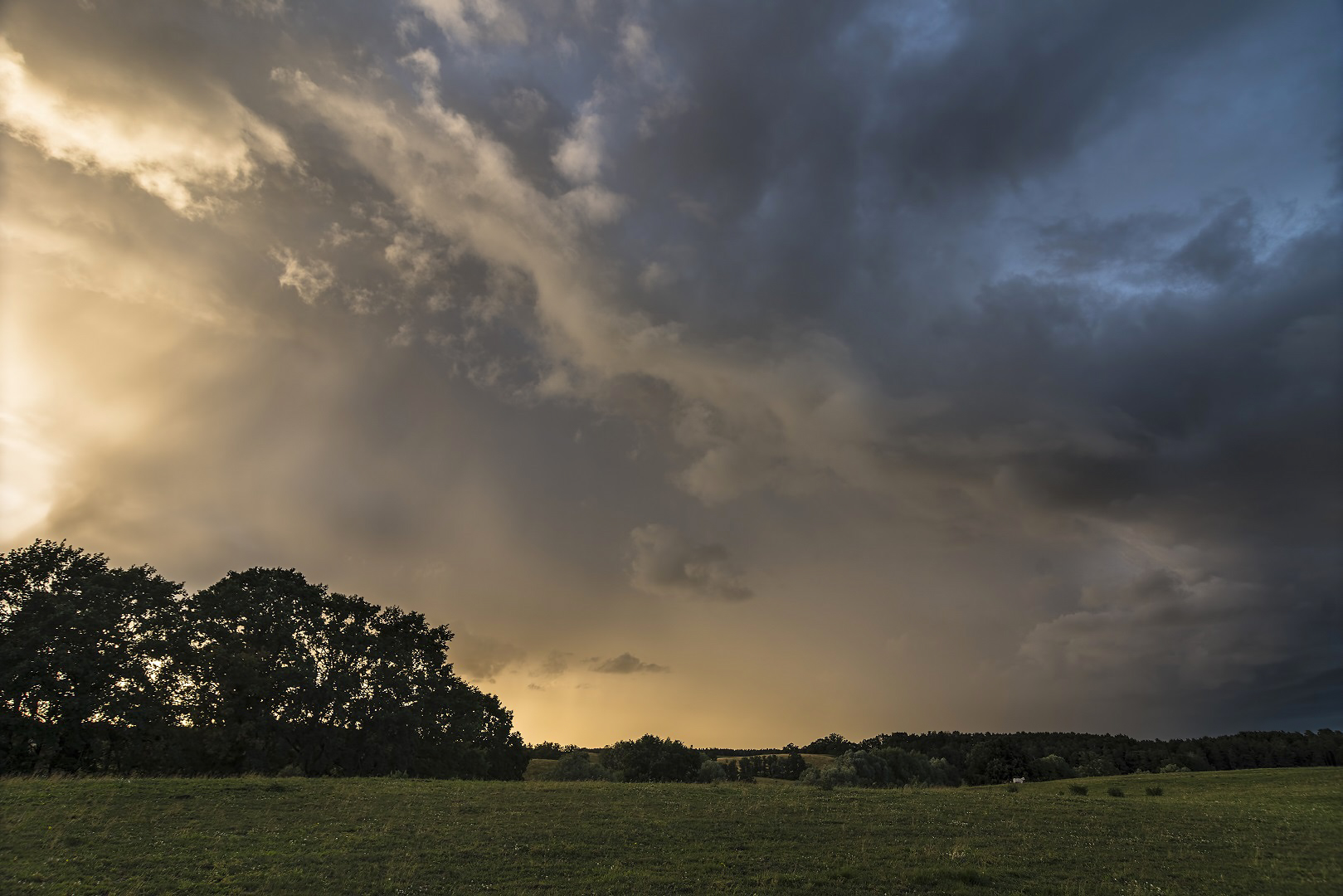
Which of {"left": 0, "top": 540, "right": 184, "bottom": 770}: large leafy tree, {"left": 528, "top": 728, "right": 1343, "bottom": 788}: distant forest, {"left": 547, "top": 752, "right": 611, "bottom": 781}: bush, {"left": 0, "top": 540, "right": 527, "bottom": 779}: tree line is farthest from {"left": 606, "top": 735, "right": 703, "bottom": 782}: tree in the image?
{"left": 0, "top": 540, "right": 184, "bottom": 770}: large leafy tree

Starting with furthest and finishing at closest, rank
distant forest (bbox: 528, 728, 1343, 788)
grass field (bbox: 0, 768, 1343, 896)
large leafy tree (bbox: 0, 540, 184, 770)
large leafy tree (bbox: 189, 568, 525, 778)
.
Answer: distant forest (bbox: 528, 728, 1343, 788) < large leafy tree (bbox: 189, 568, 525, 778) < large leafy tree (bbox: 0, 540, 184, 770) < grass field (bbox: 0, 768, 1343, 896)

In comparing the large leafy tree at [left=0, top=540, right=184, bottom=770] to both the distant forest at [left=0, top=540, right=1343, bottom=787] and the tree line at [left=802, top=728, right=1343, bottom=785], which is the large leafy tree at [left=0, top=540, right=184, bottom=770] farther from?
the tree line at [left=802, top=728, right=1343, bottom=785]

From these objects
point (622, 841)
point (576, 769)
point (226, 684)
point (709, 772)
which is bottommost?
point (622, 841)

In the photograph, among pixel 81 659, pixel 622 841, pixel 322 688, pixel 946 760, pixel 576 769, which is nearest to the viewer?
pixel 622 841

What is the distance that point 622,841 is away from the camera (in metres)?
26.2

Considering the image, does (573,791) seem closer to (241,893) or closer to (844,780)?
(241,893)

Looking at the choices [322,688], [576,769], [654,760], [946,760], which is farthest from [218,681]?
[946,760]

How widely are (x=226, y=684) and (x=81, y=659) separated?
10.4 meters

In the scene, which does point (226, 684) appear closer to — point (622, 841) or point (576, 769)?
point (576, 769)

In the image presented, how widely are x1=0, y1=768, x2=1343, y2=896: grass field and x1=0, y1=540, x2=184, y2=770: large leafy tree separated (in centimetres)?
1453

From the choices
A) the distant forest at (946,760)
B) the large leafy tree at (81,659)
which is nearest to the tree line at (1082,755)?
the distant forest at (946,760)

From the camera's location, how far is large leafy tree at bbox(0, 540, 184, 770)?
45500 millimetres

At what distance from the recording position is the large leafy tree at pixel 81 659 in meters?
45.5

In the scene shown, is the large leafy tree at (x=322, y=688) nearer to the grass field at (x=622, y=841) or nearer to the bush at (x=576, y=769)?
the bush at (x=576, y=769)
